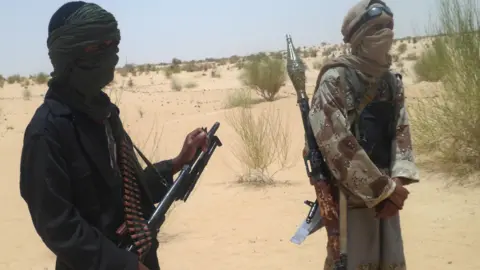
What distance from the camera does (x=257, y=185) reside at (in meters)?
7.97

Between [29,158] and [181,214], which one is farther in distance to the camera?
[181,214]

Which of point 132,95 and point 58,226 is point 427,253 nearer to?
point 58,226

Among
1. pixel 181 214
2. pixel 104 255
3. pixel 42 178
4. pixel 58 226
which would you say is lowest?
pixel 181 214

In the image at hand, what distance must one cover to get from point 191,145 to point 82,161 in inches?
27.7

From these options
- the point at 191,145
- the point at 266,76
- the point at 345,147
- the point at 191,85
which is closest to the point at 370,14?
the point at 345,147

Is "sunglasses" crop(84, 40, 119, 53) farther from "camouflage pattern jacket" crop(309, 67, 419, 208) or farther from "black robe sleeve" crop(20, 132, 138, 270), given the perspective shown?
"camouflage pattern jacket" crop(309, 67, 419, 208)

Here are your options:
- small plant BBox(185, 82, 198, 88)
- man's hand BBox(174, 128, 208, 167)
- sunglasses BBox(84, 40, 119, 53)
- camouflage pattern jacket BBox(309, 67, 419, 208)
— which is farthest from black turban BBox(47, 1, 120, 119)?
small plant BBox(185, 82, 198, 88)

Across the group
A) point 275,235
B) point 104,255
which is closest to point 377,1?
point 104,255

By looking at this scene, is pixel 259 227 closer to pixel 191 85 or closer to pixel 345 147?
pixel 345 147

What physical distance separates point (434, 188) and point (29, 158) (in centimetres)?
602

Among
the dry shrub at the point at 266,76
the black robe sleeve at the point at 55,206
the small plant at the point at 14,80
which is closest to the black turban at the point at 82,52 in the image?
the black robe sleeve at the point at 55,206

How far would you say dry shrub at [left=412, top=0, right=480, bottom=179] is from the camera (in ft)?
22.2

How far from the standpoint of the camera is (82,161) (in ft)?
5.55

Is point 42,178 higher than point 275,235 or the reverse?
higher
